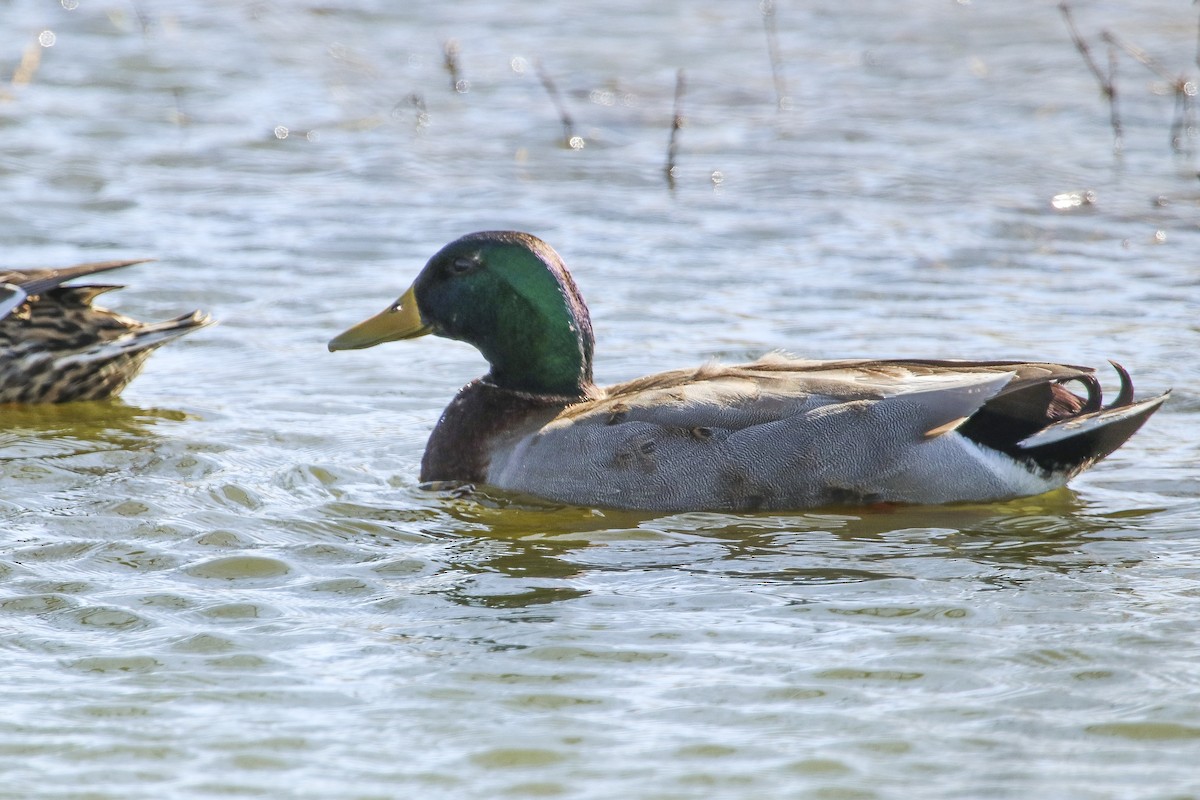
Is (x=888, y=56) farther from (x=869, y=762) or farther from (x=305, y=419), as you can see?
(x=869, y=762)

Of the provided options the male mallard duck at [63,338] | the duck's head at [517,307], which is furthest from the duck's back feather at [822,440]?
the male mallard duck at [63,338]

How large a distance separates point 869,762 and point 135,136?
1013 centimetres

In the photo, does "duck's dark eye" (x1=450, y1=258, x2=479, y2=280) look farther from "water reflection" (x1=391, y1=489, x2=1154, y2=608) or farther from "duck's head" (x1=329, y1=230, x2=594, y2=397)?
"water reflection" (x1=391, y1=489, x2=1154, y2=608)

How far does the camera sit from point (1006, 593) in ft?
20.2

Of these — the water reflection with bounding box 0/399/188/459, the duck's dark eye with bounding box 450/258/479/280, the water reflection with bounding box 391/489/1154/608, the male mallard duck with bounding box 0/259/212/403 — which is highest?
the duck's dark eye with bounding box 450/258/479/280

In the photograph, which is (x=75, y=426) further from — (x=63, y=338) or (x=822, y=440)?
(x=822, y=440)

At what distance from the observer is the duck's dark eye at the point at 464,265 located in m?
7.74

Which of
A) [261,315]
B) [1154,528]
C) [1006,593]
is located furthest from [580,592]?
[261,315]

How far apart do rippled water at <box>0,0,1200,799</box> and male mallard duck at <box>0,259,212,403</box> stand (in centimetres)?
19

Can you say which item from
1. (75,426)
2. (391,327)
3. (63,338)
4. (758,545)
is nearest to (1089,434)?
(758,545)

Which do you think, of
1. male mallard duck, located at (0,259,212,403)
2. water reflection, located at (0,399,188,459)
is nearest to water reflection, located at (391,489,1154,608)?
water reflection, located at (0,399,188,459)

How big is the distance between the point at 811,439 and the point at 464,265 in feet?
5.68

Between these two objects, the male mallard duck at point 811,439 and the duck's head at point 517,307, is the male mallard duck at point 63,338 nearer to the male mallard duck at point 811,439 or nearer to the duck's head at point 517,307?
the duck's head at point 517,307

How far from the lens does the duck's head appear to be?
7.68 m
